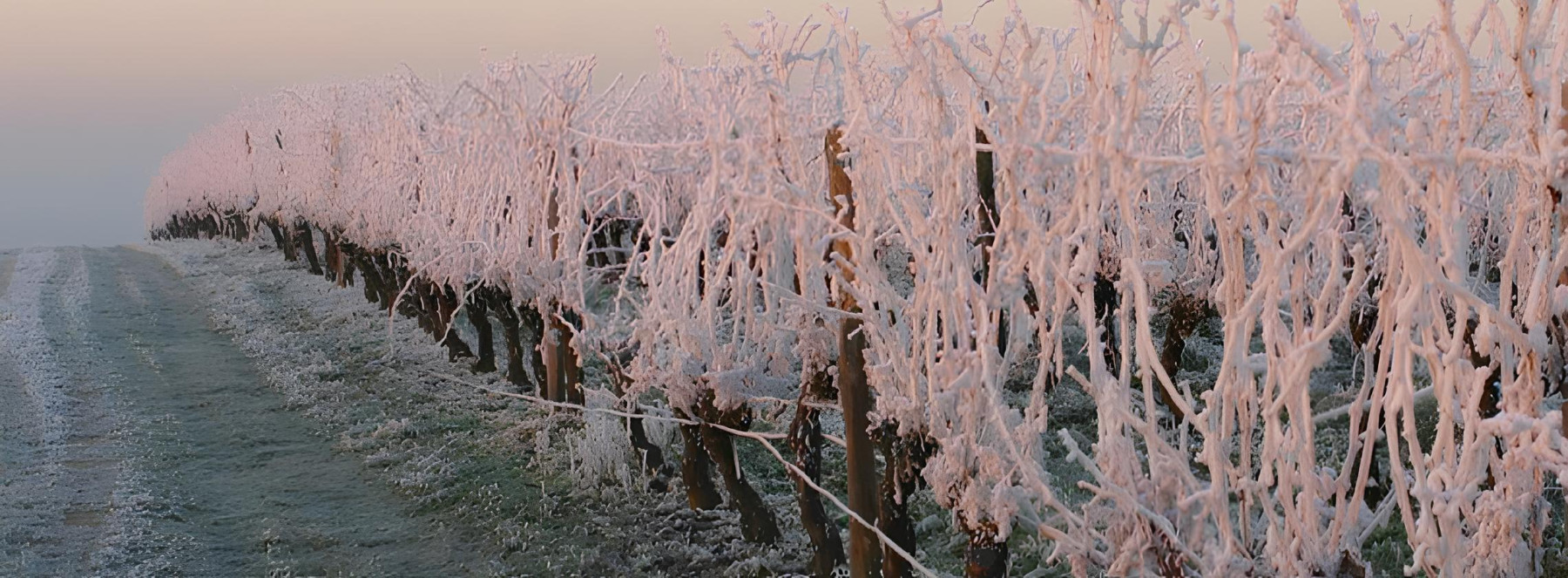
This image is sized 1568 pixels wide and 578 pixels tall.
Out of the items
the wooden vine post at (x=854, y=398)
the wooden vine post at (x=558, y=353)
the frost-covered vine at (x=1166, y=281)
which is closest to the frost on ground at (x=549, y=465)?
the wooden vine post at (x=558, y=353)

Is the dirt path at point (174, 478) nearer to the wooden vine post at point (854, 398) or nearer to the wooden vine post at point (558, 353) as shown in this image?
the wooden vine post at point (558, 353)

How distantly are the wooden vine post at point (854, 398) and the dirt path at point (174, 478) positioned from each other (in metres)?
2.89

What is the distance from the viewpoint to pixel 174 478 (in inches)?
381

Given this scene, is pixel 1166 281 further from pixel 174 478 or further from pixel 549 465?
pixel 174 478

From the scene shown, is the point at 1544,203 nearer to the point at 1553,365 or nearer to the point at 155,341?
the point at 1553,365

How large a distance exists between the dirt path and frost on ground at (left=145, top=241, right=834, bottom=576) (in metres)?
0.30

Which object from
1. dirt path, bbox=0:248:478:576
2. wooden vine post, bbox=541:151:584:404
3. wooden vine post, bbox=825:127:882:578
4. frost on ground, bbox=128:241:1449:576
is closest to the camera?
wooden vine post, bbox=825:127:882:578

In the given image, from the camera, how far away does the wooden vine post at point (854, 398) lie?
5.64 metres

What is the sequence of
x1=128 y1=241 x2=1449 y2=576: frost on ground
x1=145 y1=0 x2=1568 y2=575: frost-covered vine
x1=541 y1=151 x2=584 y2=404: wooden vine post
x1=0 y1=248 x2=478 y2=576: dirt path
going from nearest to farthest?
x1=145 y1=0 x2=1568 y2=575: frost-covered vine → x1=128 y1=241 x2=1449 y2=576: frost on ground → x1=0 y1=248 x2=478 y2=576: dirt path → x1=541 y1=151 x2=584 y2=404: wooden vine post

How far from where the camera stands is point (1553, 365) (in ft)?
12.3

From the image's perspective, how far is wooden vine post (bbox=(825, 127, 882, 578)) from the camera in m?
5.64

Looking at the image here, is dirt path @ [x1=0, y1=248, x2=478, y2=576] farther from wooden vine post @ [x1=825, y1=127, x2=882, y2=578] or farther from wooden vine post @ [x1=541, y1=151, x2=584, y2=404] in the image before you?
wooden vine post @ [x1=825, y1=127, x2=882, y2=578]

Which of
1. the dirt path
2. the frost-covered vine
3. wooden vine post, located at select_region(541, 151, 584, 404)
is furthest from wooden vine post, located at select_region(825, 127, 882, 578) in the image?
wooden vine post, located at select_region(541, 151, 584, 404)

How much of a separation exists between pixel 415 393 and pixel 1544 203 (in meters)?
11.3
